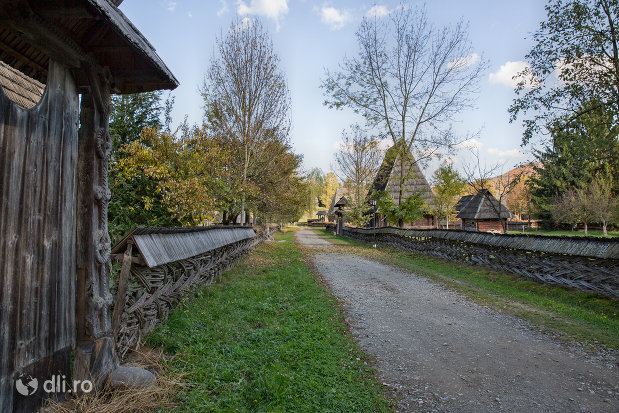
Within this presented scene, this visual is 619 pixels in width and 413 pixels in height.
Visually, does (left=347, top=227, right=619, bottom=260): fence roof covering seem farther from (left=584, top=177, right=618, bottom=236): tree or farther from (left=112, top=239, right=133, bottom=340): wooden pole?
(left=584, top=177, right=618, bottom=236): tree

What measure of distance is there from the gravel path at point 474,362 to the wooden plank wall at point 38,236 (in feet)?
10.1

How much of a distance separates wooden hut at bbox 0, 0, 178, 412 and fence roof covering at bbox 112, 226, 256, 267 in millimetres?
686

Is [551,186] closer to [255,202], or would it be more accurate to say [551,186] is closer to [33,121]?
[255,202]

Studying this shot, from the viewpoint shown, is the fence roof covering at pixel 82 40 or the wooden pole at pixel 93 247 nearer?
the fence roof covering at pixel 82 40

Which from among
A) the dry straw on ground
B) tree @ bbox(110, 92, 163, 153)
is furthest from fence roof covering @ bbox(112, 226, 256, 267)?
tree @ bbox(110, 92, 163, 153)

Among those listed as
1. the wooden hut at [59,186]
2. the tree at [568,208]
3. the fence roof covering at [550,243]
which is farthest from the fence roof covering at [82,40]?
the tree at [568,208]

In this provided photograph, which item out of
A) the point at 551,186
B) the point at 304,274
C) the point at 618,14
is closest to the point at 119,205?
the point at 304,274

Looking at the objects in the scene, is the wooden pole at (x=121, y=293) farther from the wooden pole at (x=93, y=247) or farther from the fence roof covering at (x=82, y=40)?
the fence roof covering at (x=82, y=40)

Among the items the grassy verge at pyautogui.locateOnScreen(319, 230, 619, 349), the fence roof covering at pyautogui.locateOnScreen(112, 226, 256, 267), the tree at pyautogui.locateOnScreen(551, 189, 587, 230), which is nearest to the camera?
the fence roof covering at pyautogui.locateOnScreen(112, 226, 256, 267)

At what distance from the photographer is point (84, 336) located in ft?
9.89

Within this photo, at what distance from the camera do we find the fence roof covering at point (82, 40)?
248cm

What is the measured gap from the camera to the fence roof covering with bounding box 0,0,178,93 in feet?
8.14

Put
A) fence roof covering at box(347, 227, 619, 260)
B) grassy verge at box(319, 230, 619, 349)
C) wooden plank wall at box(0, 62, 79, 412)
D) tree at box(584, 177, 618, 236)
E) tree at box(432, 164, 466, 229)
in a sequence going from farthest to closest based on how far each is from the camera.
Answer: tree at box(584, 177, 618, 236) → tree at box(432, 164, 466, 229) → fence roof covering at box(347, 227, 619, 260) → grassy verge at box(319, 230, 619, 349) → wooden plank wall at box(0, 62, 79, 412)

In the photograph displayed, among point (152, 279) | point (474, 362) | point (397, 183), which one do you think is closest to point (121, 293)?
point (152, 279)
